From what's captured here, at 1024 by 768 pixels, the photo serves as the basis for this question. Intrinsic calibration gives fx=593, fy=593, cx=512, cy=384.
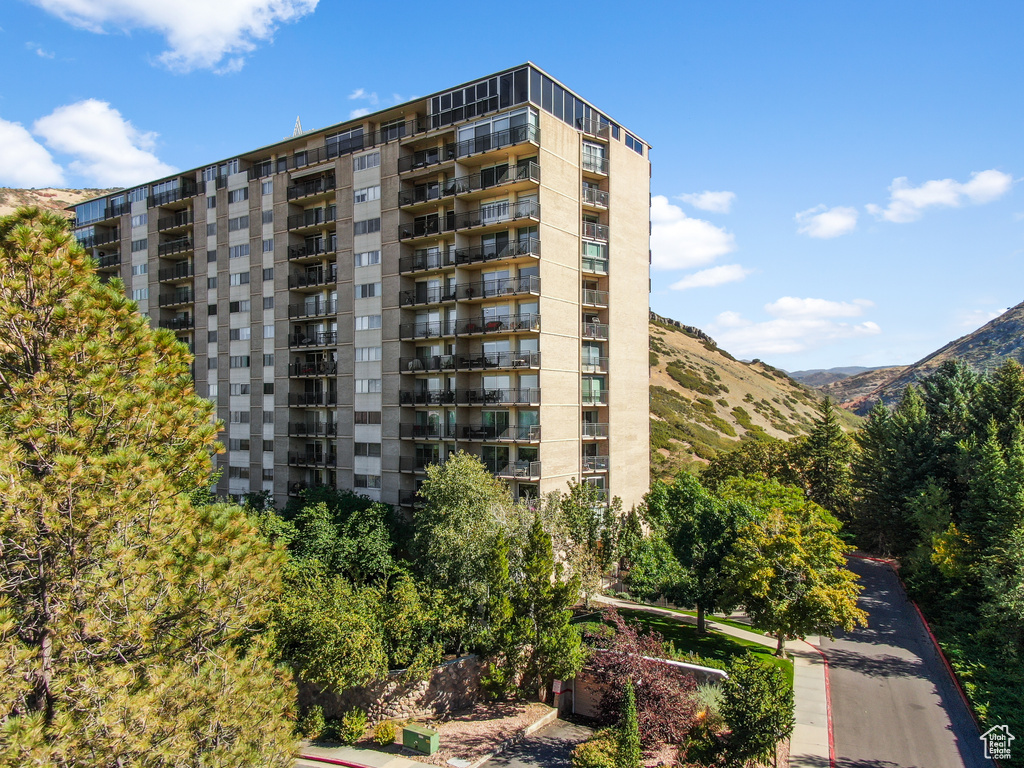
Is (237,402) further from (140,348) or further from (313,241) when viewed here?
(140,348)

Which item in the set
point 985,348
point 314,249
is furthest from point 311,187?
point 985,348

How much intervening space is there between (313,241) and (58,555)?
40777 millimetres

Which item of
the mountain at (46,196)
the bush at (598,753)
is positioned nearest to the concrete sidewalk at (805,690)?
the bush at (598,753)

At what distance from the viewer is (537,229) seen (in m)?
39.5

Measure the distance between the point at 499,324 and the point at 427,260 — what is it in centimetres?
815

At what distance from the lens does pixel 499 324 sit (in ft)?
131

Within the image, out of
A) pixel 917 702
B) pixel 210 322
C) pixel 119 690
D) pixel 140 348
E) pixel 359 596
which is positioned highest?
pixel 210 322

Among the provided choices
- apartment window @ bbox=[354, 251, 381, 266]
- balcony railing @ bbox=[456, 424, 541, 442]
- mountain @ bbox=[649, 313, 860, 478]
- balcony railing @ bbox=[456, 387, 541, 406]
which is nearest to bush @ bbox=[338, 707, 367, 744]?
balcony railing @ bbox=[456, 424, 541, 442]

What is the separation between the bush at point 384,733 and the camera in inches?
1068

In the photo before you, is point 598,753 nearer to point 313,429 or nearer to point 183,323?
point 313,429

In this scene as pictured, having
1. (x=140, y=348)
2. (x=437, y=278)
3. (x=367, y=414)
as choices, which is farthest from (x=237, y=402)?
(x=140, y=348)

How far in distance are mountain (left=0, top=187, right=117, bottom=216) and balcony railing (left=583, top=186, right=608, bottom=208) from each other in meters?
144

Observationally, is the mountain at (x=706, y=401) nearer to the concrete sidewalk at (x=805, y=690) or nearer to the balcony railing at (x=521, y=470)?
the concrete sidewalk at (x=805, y=690)

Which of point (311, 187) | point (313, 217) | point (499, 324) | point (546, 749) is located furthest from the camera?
point (313, 217)
